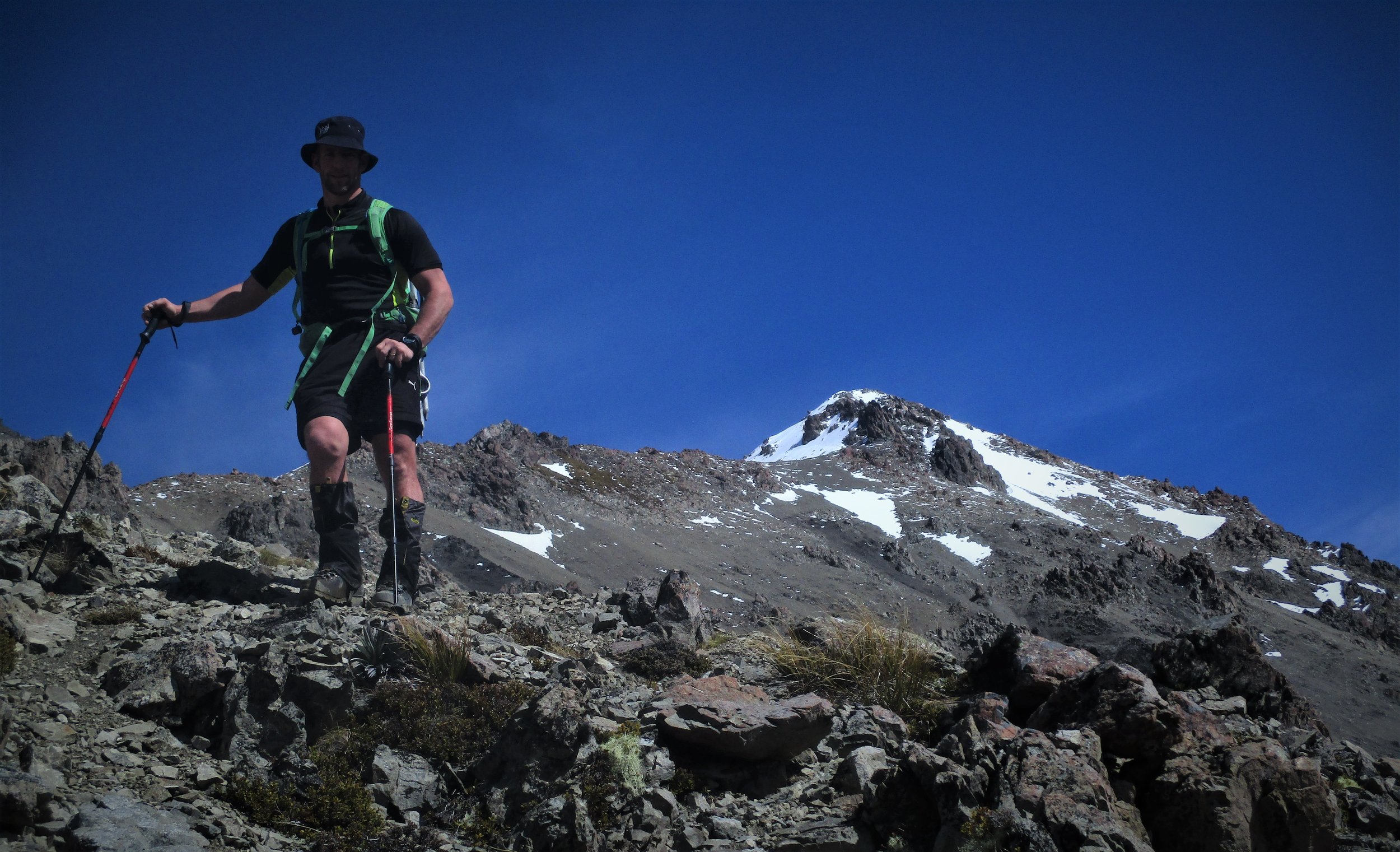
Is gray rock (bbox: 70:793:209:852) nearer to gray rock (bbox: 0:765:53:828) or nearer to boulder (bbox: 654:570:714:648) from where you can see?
gray rock (bbox: 0:765:53:828)

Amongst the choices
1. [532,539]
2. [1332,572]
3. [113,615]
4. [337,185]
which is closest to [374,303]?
[337,185]

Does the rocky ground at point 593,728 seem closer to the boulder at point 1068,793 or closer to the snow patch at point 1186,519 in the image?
the boulder at point 1068,793

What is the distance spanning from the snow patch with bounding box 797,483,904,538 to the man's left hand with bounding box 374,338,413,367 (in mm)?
105217

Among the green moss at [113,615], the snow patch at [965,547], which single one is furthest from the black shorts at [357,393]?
A: the snow patch at [965,547]

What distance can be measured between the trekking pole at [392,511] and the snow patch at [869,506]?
105 m

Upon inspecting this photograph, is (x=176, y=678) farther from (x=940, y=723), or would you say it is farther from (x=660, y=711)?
(x=940, y=723)

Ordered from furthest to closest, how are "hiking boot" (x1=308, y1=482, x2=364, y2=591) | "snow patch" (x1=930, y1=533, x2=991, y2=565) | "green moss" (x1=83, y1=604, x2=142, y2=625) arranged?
"snow patch" (x1=930, y1=533, x2=991, y2=565) → "hiking boot" (x1=308, y1=482, x2=364, y2=591) → "green moss" (x1=83, y1=604, x2=142, y2=625)

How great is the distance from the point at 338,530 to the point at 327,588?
371 mm

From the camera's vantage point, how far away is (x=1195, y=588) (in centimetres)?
8962

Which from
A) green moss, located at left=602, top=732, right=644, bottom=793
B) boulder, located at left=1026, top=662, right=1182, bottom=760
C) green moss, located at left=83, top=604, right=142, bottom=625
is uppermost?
boulder, located at left=1026, top=662, right=1182, bottom=760

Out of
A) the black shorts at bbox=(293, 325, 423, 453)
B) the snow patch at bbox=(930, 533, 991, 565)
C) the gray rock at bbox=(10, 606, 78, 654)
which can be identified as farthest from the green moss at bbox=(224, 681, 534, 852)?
the snow patch at bbox=(930, 533, 991, 565)

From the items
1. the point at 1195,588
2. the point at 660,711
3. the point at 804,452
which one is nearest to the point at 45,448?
the point at 660,711

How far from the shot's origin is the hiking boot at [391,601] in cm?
536

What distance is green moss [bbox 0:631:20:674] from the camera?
404 centimetres
